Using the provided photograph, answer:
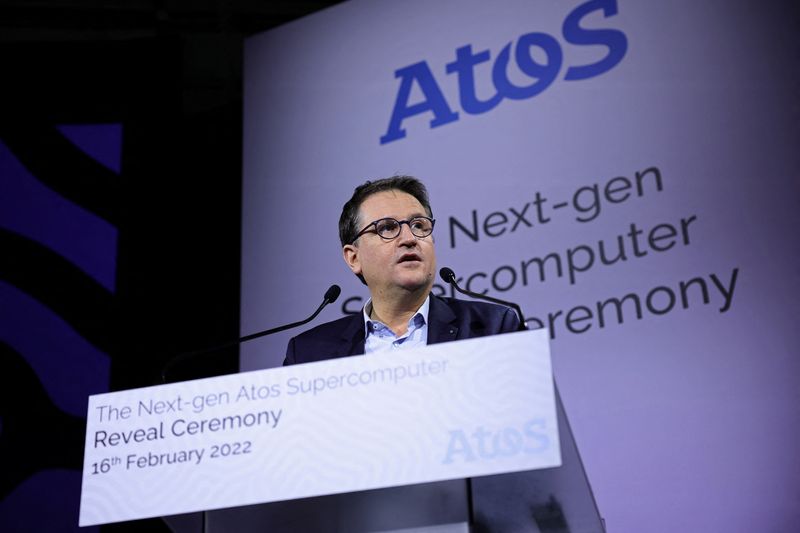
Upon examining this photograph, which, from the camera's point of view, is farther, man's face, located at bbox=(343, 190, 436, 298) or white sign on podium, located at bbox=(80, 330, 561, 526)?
man's face, located at bbox=(343, 190, 436, 298)

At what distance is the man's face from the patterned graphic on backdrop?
6.47ft

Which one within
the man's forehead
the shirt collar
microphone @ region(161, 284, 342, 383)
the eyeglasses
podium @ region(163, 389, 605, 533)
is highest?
the man's forehead

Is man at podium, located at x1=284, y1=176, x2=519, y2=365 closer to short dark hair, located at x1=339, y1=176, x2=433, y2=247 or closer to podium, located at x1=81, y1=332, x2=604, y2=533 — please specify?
short dark hair, located at x1=339, y1=176, x2=433, y2=247

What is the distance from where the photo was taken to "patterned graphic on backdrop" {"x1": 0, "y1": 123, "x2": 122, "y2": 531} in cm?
375

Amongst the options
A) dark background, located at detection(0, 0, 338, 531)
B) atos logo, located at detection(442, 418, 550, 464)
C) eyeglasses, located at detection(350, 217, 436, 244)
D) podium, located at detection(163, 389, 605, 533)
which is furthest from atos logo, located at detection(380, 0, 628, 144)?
atos logo, located at detection(442, 418, 550, 464)

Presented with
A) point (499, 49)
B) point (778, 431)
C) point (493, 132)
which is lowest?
point (778, 431)

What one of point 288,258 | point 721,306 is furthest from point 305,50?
point 721,306

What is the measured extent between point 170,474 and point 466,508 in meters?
0.46

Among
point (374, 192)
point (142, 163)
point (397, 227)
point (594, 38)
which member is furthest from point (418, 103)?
point (397, 227)

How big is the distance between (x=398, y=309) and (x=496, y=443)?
42.7 inches

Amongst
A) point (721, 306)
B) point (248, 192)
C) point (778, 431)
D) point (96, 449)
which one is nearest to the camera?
point (96, 449)

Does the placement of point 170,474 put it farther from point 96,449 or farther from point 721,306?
point 721,306

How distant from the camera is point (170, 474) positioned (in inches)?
56.2

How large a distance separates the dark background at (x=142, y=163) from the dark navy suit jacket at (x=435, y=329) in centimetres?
173
